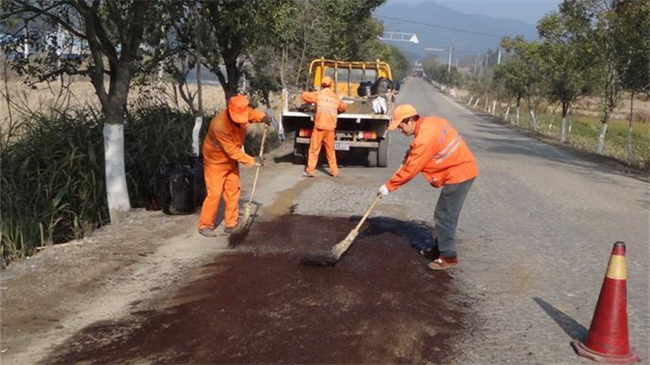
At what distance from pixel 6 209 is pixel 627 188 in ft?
32.7

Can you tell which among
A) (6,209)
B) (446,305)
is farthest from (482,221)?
(6,209)

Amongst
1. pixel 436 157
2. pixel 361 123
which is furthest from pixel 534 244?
pixel 361 123

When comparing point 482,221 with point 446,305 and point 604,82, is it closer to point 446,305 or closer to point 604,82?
point 446,305

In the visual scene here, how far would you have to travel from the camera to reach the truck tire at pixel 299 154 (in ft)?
40.9

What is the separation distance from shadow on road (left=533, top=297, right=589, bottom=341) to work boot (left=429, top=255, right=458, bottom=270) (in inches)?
39.1

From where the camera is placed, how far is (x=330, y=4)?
20.2m

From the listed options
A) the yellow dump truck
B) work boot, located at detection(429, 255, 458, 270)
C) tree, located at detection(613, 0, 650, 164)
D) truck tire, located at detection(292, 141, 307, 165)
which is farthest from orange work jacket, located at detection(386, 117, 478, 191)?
tree, located at detection(613, 0, 650, 164)

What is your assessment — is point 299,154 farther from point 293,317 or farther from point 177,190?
point 293,317

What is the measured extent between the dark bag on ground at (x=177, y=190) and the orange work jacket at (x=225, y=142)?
2.86 ft

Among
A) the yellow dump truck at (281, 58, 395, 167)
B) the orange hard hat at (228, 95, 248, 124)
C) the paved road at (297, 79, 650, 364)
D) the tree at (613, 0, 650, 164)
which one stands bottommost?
the paved road at (297, 79, 650, 364)

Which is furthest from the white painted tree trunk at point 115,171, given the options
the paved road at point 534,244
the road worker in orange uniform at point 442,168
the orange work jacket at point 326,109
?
the orange work jacket at point 326,109

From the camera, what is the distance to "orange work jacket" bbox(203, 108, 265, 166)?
6.56 meters

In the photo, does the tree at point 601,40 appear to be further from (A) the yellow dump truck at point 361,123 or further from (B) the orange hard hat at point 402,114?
(B) the orange hard hat at point 402,114

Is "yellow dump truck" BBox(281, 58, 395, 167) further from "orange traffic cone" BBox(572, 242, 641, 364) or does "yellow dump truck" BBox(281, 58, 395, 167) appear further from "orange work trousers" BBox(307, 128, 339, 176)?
"orange traffic cone" BBox(572, 242, 641, 364)
